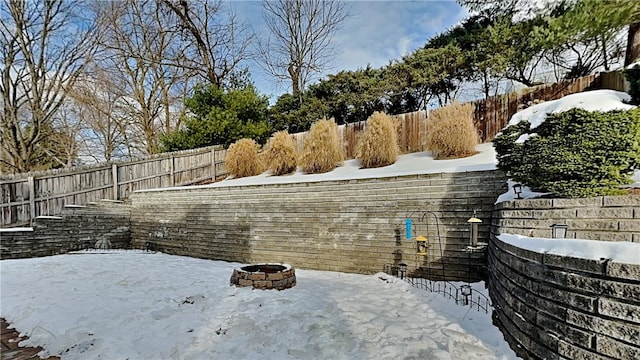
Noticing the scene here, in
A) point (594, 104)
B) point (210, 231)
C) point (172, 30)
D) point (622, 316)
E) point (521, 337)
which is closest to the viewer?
point (622, 316)

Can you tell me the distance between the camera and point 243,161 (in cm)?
935

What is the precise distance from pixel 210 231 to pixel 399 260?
4.06 m

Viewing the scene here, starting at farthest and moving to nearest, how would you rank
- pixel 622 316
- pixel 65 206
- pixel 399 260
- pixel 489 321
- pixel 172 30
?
1. pixel 172 30
2. pixel 65 206
3. pixel 399 260
4. pixel 489 321
5. pixel 622 316

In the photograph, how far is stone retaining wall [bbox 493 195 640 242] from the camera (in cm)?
241

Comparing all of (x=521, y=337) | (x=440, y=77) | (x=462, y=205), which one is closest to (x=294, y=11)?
(x=440, y=77)

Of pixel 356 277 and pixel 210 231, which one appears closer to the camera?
pixel 356 277

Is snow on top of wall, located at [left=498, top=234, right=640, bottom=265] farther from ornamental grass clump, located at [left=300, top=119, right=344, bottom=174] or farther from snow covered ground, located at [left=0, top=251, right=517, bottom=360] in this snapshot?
ornamental grass clump, located at [left=300, top=119, right=344, bottom=174]

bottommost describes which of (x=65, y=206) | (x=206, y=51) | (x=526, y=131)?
(x=65, y=206)

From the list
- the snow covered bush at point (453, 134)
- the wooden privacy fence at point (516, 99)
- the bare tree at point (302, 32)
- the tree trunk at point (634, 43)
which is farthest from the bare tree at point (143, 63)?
the tree trunk at point (634, 43)

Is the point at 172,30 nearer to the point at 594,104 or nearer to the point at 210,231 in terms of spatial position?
the point at 210,231

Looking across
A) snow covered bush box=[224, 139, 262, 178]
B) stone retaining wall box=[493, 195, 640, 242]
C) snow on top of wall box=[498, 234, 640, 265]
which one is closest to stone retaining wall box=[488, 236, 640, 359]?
snow on top of wall box=[498, 234, 640, 265]

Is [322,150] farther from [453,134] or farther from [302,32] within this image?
[302,32]

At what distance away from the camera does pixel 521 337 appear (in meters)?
2.34

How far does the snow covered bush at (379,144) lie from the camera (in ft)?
24.2
